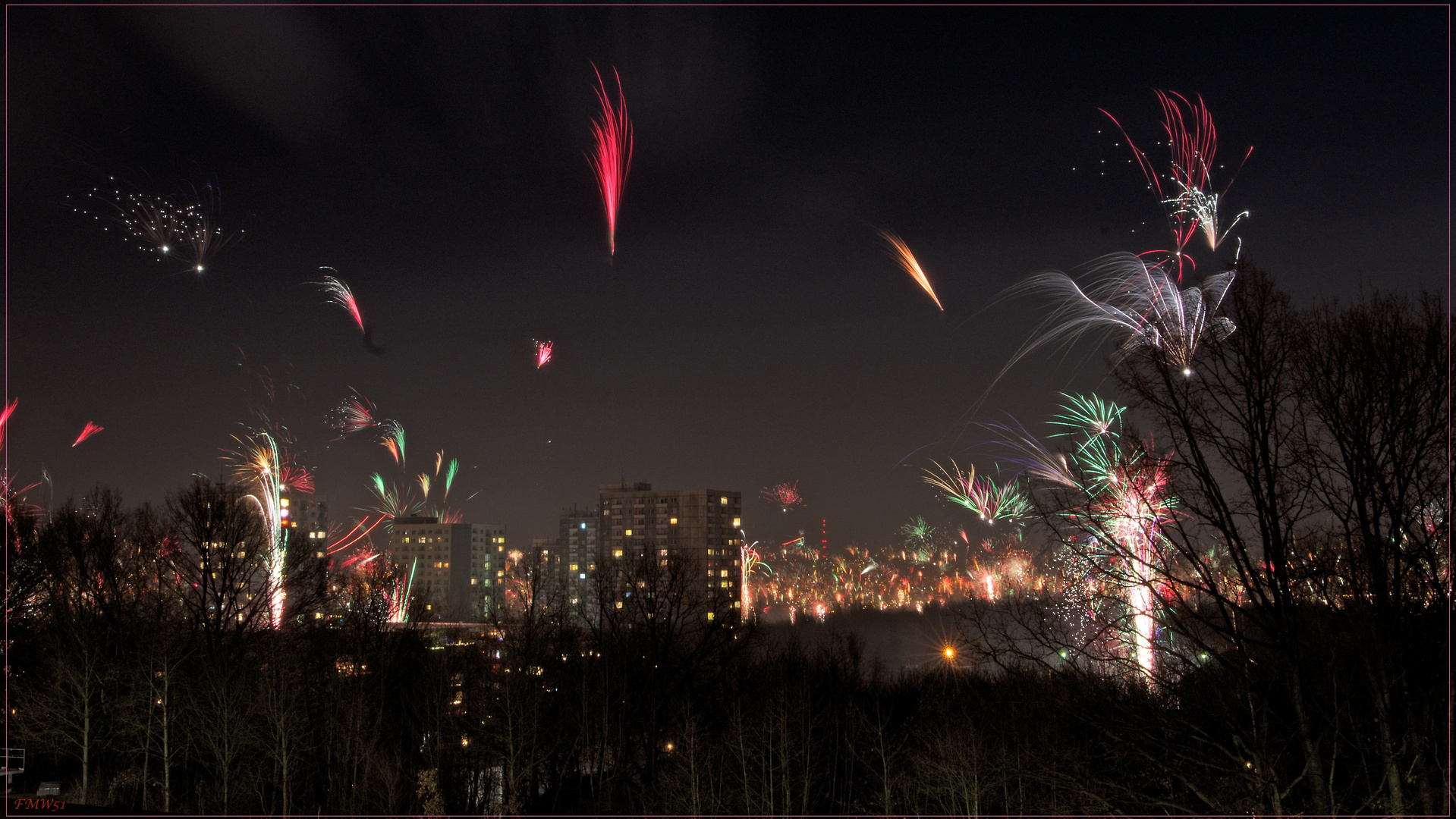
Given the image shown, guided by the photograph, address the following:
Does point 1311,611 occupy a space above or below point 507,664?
above

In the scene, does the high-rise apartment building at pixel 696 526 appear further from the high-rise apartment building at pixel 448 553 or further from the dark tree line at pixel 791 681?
the high-rise apartment building at pixel 448 553

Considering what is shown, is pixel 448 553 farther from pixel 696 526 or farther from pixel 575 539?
pixel 696 526

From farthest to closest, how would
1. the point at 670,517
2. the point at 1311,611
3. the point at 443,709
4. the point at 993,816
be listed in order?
the point at 670,517 → the point at 443,709 → the point at 993,816 → the point at 1311,611

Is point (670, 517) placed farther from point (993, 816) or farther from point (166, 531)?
point (993, 816)

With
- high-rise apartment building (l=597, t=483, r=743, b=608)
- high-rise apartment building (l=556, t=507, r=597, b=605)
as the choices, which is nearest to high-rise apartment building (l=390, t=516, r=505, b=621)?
high-rise apartment building (l=556, t=507, r=597, b=605)

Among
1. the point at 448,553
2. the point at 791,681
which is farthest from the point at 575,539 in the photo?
the point at 791,681

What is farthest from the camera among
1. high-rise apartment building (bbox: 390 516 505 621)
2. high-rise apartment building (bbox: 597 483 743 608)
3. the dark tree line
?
high-rise apartment building (bbox: 390 516 505 621)

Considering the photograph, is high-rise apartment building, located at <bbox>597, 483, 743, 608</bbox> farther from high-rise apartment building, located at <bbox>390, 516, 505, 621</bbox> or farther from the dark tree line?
high-rise apartment building, located at <bbox>390, 516, 505, 621</bbox>

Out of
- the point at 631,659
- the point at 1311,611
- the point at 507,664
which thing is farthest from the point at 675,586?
the point at 1311,611

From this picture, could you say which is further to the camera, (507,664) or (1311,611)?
(507,664)
